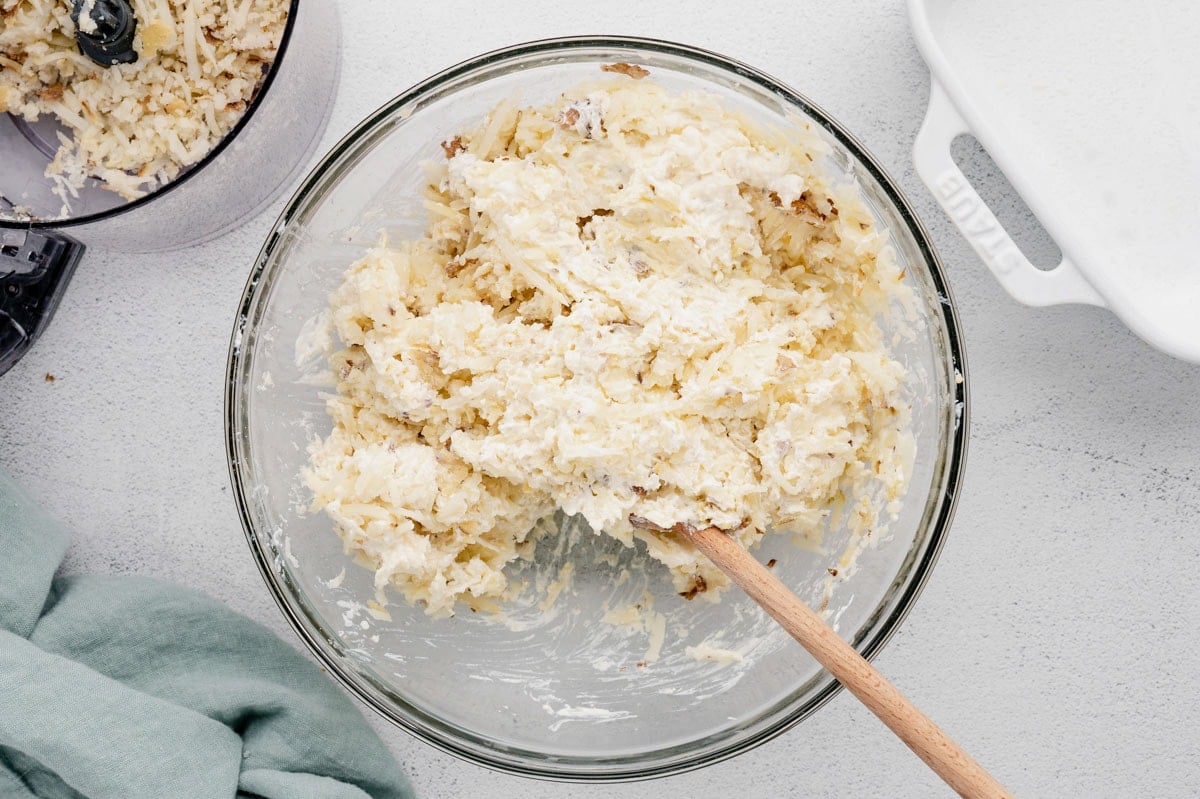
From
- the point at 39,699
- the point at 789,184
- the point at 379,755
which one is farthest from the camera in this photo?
the point at 379,755

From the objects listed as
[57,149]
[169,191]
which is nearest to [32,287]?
[57,149]

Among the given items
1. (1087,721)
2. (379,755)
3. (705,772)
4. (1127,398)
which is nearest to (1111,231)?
(1127,398)

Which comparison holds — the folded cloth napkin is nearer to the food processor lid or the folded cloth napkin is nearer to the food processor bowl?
Answer: the food processor bowl

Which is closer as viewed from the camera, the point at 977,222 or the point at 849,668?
the point at 849,668

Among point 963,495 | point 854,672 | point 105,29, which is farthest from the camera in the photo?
point 963,495

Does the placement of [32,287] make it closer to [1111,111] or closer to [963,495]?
[963,495]

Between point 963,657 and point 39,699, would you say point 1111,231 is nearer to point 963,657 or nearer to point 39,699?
point 963,657
